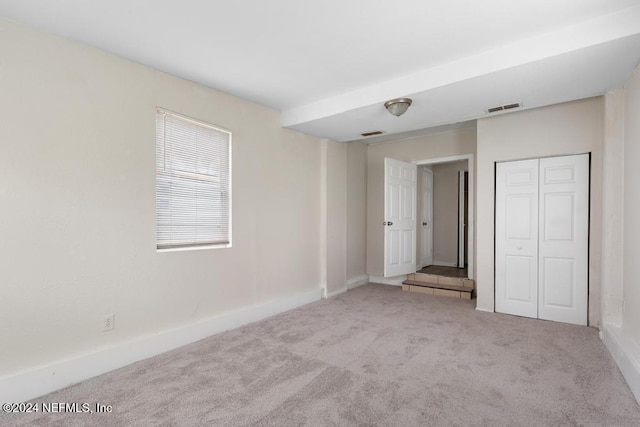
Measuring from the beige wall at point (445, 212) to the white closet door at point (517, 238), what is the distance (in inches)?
107

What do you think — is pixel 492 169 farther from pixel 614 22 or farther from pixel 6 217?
pixel 6 217

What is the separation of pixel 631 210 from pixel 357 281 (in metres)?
3.57

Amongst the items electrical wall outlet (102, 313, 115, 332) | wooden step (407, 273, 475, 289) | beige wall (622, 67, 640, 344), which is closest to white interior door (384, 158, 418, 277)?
wooden step (407, 273, 475, 289)

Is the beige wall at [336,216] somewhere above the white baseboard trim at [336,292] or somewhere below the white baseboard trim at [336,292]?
above

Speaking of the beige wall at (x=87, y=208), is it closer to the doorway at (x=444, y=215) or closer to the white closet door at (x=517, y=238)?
the white closet door at (x=517, y=238)

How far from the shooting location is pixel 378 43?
2.41 m

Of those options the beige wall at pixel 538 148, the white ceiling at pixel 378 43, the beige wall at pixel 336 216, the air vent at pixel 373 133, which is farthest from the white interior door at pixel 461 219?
the white ceiling at pixel 378 43

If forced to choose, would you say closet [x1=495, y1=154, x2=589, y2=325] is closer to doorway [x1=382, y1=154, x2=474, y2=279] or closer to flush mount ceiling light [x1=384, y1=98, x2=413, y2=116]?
doorway [x1=382, y1=154, x2=474, y2=279]

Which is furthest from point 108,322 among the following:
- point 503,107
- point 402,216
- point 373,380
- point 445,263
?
point 445,263

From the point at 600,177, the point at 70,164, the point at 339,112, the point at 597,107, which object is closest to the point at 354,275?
the point at 339,112

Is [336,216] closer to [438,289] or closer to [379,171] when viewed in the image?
[379,171]

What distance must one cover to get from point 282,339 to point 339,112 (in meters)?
2.40

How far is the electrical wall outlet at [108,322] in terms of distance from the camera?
244 cm

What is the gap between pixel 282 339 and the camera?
3.03 m
